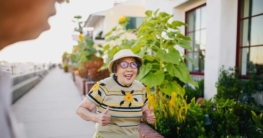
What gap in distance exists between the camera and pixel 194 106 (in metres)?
3.29

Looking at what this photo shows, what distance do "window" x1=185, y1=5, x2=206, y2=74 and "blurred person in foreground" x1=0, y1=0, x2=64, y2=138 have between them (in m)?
5.99

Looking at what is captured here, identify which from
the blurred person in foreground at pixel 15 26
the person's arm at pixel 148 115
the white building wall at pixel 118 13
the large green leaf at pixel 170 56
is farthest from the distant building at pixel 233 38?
the white building wall at pixel 118 13

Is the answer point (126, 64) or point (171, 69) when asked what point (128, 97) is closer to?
point (126, 64)

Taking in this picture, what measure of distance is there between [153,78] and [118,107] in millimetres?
1585

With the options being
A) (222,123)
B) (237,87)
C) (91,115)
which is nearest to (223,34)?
(237,87)

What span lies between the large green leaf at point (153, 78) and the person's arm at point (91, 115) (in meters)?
1.50

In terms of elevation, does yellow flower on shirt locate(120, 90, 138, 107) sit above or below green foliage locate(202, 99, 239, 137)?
above

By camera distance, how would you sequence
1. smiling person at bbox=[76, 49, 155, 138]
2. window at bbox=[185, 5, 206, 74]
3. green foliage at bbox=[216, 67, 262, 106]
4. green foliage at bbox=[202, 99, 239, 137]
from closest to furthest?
smiling person at bbox=[76, 49, 155, 138], green foliage at bbox=[202, 99, 239, 137], green foliage at bbox=[216, 67, 262, 106], window at bbox=[185, 5, 206, 74]

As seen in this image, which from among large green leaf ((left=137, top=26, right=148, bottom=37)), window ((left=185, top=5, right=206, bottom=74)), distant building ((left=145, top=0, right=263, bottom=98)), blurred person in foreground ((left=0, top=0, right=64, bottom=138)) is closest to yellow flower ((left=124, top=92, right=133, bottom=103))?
blurred person in foreground ((left=0, top=0, right=64, bottom=138))

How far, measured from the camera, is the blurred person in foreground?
29.1 inches

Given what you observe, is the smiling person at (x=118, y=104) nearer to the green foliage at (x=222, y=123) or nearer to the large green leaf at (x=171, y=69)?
the green foliage at (x=222, y=123)

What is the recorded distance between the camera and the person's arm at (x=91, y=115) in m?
1.94

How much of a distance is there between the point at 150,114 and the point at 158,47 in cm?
191

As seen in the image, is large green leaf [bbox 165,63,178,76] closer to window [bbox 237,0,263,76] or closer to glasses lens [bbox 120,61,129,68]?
glasses lens [bbox 120,61,129,68]
